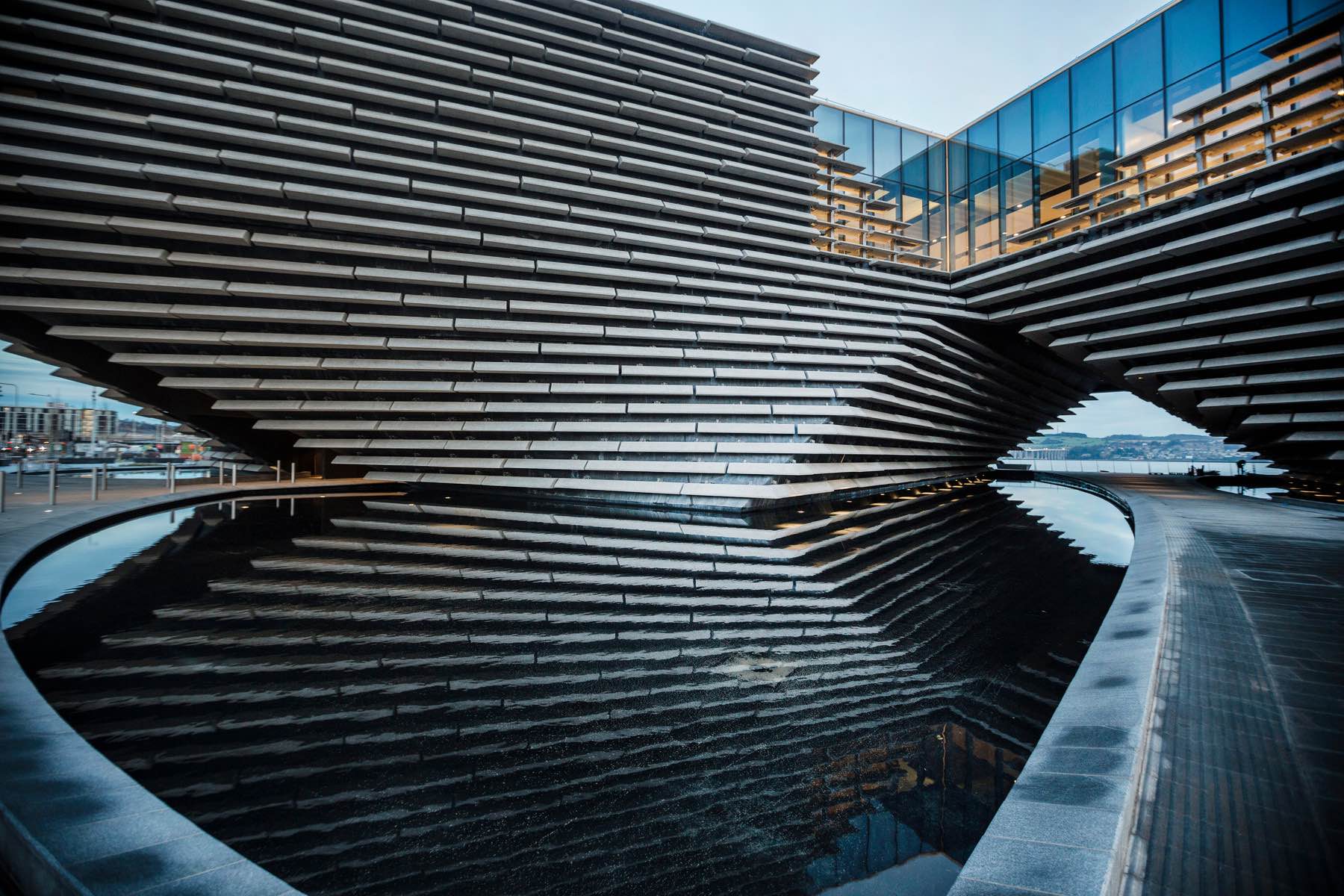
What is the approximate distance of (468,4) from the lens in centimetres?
1301

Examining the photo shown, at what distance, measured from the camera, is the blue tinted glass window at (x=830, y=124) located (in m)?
18.7

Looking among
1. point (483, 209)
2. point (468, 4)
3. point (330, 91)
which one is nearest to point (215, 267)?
point (330, 91)

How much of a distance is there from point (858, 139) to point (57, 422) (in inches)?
1073

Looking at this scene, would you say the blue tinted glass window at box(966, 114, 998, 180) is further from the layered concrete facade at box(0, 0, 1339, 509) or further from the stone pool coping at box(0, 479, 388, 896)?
the stone pool coping at box(0, 479, 388, 896)

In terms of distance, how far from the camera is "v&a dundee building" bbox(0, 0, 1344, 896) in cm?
245

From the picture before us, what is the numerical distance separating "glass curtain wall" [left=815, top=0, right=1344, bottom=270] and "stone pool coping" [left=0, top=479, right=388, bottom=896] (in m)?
18.9

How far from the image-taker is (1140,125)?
1489cm

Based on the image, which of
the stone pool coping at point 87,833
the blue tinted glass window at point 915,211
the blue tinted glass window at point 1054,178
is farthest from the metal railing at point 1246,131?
the stone pool coping at point 87,833

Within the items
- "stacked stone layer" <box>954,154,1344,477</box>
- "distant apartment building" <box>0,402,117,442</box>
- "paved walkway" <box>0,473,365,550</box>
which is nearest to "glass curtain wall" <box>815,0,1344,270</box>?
"stacked stone layer" <box>954,154,1344,477</box>

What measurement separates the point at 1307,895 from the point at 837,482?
13.5 m

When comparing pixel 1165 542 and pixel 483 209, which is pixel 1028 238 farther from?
pixel 483 209

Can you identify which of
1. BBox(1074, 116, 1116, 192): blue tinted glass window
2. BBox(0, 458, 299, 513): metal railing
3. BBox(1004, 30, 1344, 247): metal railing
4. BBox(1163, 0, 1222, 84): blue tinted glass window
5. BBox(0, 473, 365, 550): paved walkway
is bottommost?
BBox(0, 473, 365, 550): paved walkway

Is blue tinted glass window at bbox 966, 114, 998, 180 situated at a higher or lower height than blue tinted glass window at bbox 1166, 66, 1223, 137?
higher

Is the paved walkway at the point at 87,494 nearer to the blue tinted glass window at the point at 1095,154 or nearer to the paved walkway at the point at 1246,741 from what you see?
the paved walkway at the point at 1246,741
